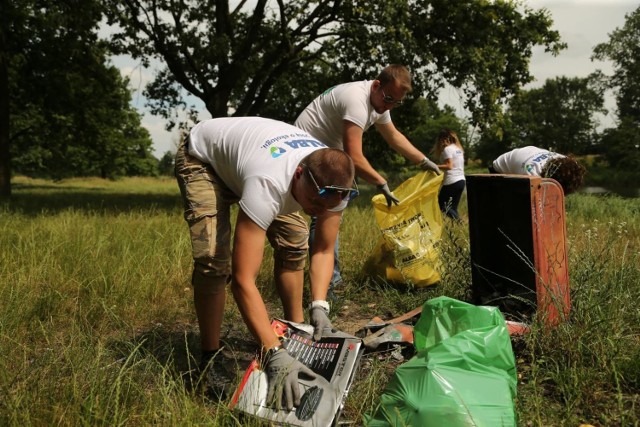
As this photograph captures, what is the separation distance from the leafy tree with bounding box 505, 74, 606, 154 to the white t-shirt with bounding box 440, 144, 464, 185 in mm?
49257

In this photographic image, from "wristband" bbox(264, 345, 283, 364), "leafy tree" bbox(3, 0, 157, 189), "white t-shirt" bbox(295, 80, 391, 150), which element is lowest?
"wristband" bbox(264, 345, 283, 364)

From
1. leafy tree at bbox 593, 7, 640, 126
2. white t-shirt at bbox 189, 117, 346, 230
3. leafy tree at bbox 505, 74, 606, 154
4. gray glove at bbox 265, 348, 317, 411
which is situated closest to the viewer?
gray glove at bbox 265, 348, 317, 411

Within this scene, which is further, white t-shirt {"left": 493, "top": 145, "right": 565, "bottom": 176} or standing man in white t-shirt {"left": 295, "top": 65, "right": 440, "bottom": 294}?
white t-shirt {"left": 493, "top": 145, "right": 565, "bottom": 176}

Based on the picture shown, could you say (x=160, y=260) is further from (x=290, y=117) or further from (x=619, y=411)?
(x=290, y=117)

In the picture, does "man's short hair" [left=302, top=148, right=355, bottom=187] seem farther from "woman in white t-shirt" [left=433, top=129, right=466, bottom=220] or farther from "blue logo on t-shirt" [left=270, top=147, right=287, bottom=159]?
"woman in white t-shirt" [left=433, top=129, right=466, bottom=220]

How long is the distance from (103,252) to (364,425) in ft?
11.1

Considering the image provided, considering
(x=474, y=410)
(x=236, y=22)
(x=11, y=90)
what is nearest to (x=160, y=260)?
(x=474, y=410)

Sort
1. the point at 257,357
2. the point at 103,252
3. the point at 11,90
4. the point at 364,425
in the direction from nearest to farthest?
the point at 364,425 → the point at 257,357 → the point at 103,252 → the point at 11,90

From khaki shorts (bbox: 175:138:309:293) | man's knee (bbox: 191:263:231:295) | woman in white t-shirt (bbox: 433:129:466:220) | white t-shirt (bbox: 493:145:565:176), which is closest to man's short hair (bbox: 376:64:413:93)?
white t-shirt (bbox: 493:145:565:176)

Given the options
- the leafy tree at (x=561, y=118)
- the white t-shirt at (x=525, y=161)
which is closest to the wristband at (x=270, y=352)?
the white t-shirt at (x=525, y=161)

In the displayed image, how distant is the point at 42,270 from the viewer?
406 centimetres

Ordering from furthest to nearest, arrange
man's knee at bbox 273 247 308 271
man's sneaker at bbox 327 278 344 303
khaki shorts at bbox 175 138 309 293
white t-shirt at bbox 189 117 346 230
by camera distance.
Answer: man's sneaker at bbox 327 278 344 303, man's knee at bbox 273 247 308 271, khaki shorts at bbox 175 138 309 293, white t-shirt at bbox 189 117 346 230

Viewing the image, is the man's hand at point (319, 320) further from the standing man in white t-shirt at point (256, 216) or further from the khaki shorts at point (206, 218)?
the khaki shorts at point (206, 218)

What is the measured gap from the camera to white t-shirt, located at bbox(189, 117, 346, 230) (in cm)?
210
